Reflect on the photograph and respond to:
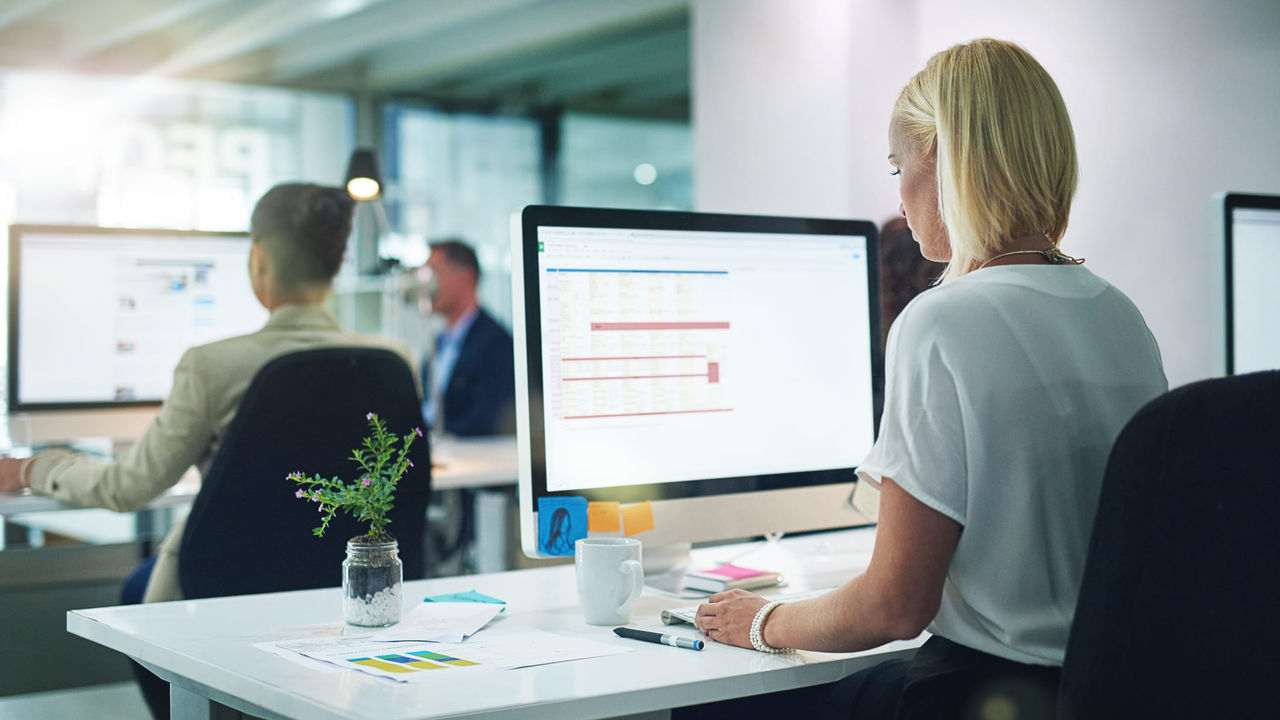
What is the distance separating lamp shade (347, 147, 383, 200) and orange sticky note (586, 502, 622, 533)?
196 cm

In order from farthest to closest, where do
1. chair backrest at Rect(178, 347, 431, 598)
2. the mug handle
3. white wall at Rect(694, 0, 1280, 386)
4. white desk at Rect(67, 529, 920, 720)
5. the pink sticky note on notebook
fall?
1. white wall at Rect(694, 0, 1280, 386)
2. chair backrest at Rect(178, 347, 431, 598)
3. the pink sticky note on notebook
4. the mug handle
5. white desk at Rect(67, 529, 920, 720)

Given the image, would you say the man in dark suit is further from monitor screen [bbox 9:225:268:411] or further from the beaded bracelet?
the beaded bracelet

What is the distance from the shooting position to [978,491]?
1.03 metres

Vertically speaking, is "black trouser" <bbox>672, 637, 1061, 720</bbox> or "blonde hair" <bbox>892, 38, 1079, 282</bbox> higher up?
"blonde hair" <bbox>892, 38, 1079, 282</bbox>

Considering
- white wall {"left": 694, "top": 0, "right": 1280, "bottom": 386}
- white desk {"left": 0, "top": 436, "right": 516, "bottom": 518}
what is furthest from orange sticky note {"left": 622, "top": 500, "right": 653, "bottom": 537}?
white wall {"left": 694, "top": 0, "right": 1280, "bottom": 386}

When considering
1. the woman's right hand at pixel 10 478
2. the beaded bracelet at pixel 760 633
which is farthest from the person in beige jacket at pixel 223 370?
the beaded bracelet at pixel 760 633

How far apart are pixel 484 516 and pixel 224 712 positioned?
2.13 metres

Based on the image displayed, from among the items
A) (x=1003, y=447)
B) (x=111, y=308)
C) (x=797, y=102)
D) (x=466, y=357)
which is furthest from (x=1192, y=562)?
(x=466, y=357)

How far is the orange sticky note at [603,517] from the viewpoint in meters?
1.43

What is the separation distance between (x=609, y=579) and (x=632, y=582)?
0.09ft

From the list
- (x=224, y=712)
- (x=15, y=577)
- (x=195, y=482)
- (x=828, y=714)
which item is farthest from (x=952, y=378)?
(x=15, y=577)

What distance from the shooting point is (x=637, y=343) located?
148 centimetres

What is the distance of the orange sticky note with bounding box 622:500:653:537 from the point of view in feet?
4.77

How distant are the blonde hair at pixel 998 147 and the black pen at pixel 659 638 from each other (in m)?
0.48
